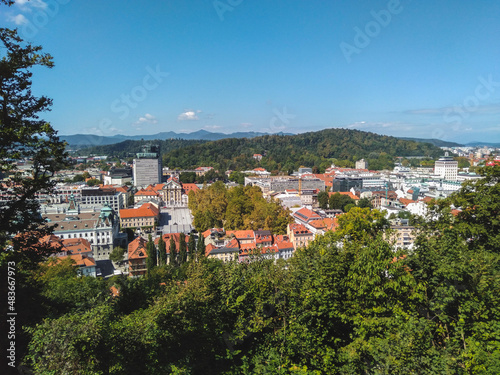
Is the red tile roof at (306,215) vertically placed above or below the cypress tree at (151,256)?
above

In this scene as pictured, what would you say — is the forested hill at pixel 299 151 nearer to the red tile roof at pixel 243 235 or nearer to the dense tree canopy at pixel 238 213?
the dense tree canopy at pixel 238 213

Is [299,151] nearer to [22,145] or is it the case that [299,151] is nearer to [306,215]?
[306,215]

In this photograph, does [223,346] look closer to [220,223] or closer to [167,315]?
[167,315]

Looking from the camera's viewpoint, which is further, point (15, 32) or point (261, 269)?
point (261, 269)

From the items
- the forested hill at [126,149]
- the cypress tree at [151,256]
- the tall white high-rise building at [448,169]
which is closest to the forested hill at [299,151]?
the tall white high-rise building at [448,169]

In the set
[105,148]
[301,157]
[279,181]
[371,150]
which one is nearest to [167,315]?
[279,181]
